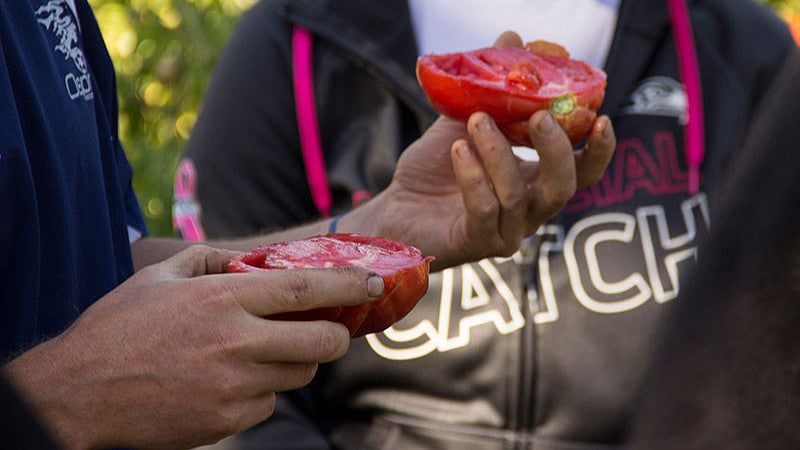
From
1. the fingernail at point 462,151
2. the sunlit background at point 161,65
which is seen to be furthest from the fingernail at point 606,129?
the sunlit background at point 161,65

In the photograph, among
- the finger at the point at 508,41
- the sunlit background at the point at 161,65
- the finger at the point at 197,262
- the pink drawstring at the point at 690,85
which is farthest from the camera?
the sunlit background at the point at 161,65

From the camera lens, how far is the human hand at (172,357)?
118cm

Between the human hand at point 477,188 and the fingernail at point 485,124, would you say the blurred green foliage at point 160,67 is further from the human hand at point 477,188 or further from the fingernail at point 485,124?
the fingernail at point 485,124

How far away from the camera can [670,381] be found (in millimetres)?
703

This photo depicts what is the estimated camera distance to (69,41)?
150 centimetres

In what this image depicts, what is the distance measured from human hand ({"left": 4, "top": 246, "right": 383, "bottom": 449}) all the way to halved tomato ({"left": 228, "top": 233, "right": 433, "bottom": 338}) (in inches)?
3.2

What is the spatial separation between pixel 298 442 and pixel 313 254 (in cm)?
88

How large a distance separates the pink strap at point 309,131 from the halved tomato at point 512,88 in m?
0.47

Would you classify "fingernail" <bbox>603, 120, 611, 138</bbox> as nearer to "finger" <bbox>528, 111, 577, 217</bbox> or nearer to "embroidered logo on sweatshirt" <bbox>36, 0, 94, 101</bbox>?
"finger" <bbox>528, 111, 577, 217</bbox>

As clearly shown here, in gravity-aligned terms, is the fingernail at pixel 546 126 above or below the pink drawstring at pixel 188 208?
above

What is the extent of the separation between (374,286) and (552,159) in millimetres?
565

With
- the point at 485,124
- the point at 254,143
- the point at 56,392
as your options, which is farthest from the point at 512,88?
the point at 56,392

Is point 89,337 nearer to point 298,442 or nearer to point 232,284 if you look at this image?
point 232,284

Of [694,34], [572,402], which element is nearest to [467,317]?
[572,402]
